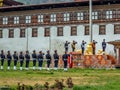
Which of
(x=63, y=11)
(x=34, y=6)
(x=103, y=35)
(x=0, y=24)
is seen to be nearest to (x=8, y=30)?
(x=0, y=24)

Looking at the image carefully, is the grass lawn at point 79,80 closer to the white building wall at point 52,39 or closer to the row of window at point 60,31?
the white building wall at point 52,39

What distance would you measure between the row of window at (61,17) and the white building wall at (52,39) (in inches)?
47.1

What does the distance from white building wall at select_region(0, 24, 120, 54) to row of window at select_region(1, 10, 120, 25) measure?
120 centimetres

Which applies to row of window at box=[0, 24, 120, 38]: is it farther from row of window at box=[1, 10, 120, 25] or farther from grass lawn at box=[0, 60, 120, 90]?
grass lawn at box=[0, 60, 120, 90]

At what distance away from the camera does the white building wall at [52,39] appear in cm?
5389

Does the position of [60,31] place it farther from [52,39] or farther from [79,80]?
[79,80]

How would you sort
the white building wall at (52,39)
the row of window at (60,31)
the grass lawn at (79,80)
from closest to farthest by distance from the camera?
the grass lawn at (79,80), the row of window at (60,31), the white building wall at (52,39)

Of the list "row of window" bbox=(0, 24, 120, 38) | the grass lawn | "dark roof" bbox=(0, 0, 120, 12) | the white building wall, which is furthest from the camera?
"dark roof" bbox=(0, 0, 120, 12)

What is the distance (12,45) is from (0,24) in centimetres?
466

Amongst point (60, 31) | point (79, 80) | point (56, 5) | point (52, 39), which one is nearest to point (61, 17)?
point (56, 5)

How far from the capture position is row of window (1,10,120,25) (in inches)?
2140

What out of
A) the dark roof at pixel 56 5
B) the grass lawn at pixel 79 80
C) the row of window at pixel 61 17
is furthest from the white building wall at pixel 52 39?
→ the grass lawn at pixel 79 80

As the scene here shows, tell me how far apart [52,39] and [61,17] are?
3.50m

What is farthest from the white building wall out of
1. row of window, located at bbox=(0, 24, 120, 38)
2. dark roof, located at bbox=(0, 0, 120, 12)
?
dark roof, located at bbox=(0, 0, 120, 12)
